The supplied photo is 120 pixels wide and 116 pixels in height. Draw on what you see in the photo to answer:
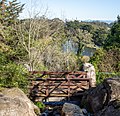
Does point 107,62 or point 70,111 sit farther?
point 107,62

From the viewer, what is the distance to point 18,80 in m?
10.8

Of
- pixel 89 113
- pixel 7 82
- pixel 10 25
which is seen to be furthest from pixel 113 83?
pixel 10 25

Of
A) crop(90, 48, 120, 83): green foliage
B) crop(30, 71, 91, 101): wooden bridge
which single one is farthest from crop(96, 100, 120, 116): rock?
crop(90, 48, 120, 83): green foliage

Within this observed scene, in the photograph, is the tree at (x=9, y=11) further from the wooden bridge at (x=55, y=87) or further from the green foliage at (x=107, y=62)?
the wooden bridge at (x=55, y=87)

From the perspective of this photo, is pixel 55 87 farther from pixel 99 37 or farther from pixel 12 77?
pixel 99 37

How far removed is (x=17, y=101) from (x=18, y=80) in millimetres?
3030

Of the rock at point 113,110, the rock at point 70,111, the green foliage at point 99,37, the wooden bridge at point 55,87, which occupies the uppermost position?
the green foliage at point 99,37

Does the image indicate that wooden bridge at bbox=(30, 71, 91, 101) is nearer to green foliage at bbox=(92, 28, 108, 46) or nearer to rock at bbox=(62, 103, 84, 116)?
rock at bbox=(62, 103, 84, 116)

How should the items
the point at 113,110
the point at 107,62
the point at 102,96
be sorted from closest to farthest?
the point at 113,110 < the point at 102,96 < the point at 107,62

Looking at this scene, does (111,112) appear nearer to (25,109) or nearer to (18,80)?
(25,109)

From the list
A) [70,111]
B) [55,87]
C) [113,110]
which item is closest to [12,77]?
[55,87]

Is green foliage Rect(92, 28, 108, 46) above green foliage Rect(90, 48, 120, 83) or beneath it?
above

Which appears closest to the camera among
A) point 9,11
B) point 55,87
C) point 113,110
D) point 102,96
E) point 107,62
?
point 113,110

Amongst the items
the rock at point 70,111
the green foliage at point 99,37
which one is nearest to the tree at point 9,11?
the rock at point 70,111
